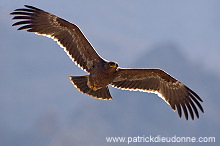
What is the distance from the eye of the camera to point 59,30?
40.5 ft

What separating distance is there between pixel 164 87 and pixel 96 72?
2.21 m

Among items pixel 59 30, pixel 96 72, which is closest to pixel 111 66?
pixel 96 72

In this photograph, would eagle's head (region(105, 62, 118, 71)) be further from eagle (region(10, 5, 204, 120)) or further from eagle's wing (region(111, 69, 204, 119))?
eagle's wing (region(111, 69, 204, 119))

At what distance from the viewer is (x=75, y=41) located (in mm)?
12391

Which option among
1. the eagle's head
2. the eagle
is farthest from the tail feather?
the eagle's head

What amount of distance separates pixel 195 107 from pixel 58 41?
4300 millimetres

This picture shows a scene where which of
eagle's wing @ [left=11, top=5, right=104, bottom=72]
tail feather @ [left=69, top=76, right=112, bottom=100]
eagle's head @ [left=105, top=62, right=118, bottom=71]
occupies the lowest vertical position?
tail feather @ [left=69, top=76, right=112, bottom=100]

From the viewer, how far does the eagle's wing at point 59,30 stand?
1223cm

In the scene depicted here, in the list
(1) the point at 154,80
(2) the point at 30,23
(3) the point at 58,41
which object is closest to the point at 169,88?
(1) the point at 154,80

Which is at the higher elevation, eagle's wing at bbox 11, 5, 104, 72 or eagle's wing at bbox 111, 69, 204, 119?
eagle's wing at bbox 11, 5, 104, 72

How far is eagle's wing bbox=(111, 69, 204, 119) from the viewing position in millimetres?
12875

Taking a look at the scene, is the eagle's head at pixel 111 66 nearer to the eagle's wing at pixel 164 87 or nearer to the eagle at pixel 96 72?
the eagle at pixel 96 72

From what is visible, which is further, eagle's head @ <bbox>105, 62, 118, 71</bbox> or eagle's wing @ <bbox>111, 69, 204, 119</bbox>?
eagle's wing @ <bbox>111, 69, 204, 119</bbox>

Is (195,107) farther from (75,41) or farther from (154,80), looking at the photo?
(75,41)
